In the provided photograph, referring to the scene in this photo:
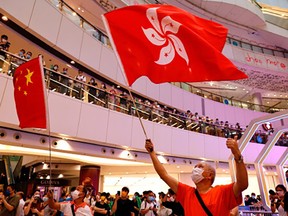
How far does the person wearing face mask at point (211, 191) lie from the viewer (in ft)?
5.39

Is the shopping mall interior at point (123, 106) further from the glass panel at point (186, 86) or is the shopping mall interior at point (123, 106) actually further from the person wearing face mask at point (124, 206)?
the person wearing face mask at point (124, 206)

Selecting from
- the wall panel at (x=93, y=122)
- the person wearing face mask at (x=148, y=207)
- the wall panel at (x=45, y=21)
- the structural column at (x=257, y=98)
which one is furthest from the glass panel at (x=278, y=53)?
the person wearing face mask at (x=148, y=207)

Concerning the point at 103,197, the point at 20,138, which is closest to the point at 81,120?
the point at 20,138

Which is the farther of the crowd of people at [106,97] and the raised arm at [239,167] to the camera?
the crowd of people at [106,97]

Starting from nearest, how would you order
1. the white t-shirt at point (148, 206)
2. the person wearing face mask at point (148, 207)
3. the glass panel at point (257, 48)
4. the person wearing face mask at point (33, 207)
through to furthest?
1. the person wearing face mask at point (33, 207)
2. the person wearing face mask at point (148, 207)
3. the white t-shirt at point (148, 206)
4. the glass panel at point (257, 48)

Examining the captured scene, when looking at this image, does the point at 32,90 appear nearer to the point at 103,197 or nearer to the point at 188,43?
the point at 188,43

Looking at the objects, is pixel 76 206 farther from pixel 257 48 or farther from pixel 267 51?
pixel 267 51

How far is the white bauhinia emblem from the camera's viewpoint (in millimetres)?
2916

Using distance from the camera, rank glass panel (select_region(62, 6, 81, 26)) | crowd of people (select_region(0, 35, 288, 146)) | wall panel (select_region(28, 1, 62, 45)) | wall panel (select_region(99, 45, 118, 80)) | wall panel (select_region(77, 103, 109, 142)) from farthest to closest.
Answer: wall panel (select_region(99, 45, 118, 80)) < glass panel (select_region(62, 6, 81, 26)) < wall panel (select_region(28, 1, 62, 45)) < wall panel (select_region(77, 103, 109, 142)) < crowd of people (select_region(0, 35, 288, 146))

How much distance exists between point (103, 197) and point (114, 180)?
12377mm

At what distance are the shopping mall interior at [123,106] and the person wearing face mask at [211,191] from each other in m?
0.87

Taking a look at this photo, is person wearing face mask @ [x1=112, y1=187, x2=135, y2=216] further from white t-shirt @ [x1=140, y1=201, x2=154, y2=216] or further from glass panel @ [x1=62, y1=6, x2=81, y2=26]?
glass panel @ [x1=62, y1=6, x2=81, y2=26]

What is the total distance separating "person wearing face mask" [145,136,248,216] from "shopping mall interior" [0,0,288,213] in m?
0.87

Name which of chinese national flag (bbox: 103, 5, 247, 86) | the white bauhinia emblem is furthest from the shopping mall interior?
the white bauhinia emblem
